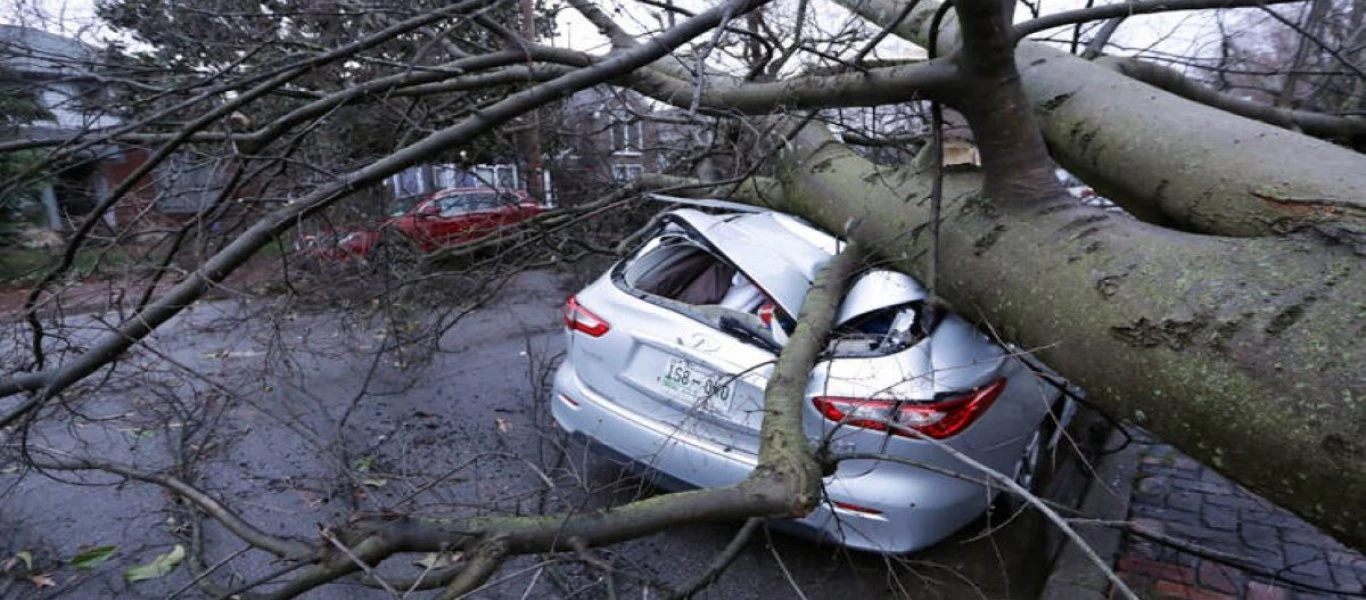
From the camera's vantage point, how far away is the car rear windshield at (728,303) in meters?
2.78

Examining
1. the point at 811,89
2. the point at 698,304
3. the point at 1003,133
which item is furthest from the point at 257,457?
the point at 1003,133

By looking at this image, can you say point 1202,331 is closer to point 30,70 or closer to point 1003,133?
point 1003,133

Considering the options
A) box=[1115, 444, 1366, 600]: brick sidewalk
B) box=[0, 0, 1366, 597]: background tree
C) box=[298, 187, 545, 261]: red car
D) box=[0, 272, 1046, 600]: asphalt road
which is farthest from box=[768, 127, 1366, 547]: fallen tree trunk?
box=[298, 187, 545, 261]: red car

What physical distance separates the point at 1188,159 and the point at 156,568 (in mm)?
3916

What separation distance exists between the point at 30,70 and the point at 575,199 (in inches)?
136

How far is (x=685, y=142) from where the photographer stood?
19.0ft

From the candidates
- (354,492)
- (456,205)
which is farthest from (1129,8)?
(456,205)

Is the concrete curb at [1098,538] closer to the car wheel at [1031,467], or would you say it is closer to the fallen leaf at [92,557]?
the car wheel at [1031,467]

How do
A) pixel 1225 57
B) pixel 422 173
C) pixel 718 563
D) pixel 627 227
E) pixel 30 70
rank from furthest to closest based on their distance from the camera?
pixel 422 173 < pixel 627 227 < pixel 1225 57 < pixel 30 70 < pixel 718 563

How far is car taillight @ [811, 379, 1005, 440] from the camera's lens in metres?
2.49

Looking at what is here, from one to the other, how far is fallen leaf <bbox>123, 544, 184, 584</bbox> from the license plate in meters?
2.13

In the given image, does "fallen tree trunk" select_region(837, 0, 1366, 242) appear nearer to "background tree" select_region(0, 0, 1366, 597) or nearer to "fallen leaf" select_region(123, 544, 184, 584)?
"background tree" select_region(0, 0, 1366, 597)

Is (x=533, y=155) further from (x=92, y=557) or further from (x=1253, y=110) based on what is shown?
(x=1253, y=110)

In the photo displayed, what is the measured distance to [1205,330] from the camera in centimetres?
141
